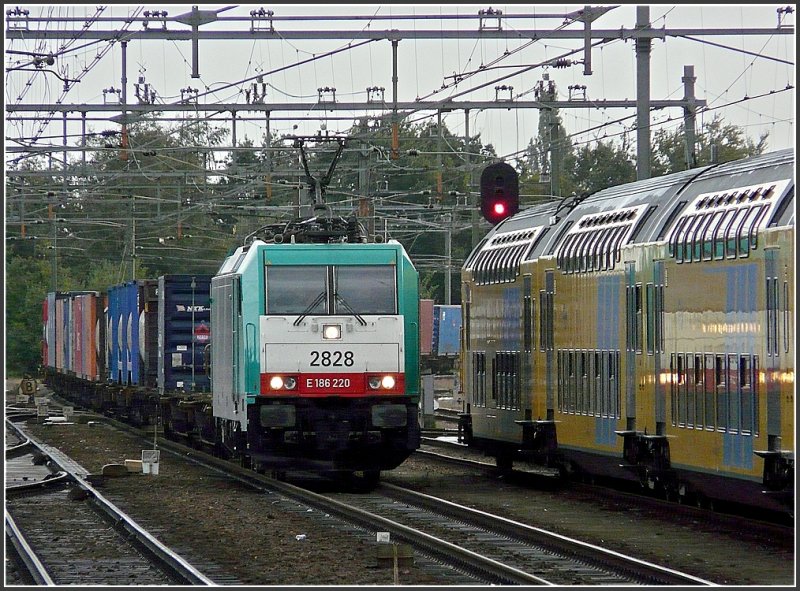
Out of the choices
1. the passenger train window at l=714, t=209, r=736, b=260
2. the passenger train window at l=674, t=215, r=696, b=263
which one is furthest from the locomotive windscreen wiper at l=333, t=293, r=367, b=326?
the passenger train window at l=714, t=209, r=736, b=260

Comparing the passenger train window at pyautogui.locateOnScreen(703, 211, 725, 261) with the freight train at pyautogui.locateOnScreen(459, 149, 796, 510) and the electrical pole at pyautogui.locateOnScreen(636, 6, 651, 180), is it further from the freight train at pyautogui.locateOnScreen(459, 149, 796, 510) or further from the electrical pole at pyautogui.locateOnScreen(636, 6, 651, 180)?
the electrical pole at pyautogui.locateOnScreen(636, 6, 651, 180)

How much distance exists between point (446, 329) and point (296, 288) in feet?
170

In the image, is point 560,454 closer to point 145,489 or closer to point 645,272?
point 645,272

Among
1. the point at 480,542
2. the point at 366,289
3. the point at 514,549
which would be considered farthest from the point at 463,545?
the point at 366,289

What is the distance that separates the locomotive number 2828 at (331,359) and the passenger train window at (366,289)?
526mm

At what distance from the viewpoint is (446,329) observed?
73562 mm

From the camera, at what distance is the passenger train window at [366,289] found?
22.0 meters

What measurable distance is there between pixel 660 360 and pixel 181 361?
18.4 m

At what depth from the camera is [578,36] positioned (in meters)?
28.1

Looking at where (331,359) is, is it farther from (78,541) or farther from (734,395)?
(734,395)

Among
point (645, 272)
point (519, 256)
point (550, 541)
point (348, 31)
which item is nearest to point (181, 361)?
point (348, 31)

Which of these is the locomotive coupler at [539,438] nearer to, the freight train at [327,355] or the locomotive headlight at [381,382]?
the freight train at [327,355]

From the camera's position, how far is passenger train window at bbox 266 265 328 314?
21875mm

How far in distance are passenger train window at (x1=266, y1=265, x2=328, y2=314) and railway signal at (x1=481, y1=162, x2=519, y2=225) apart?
2300 millimetres
